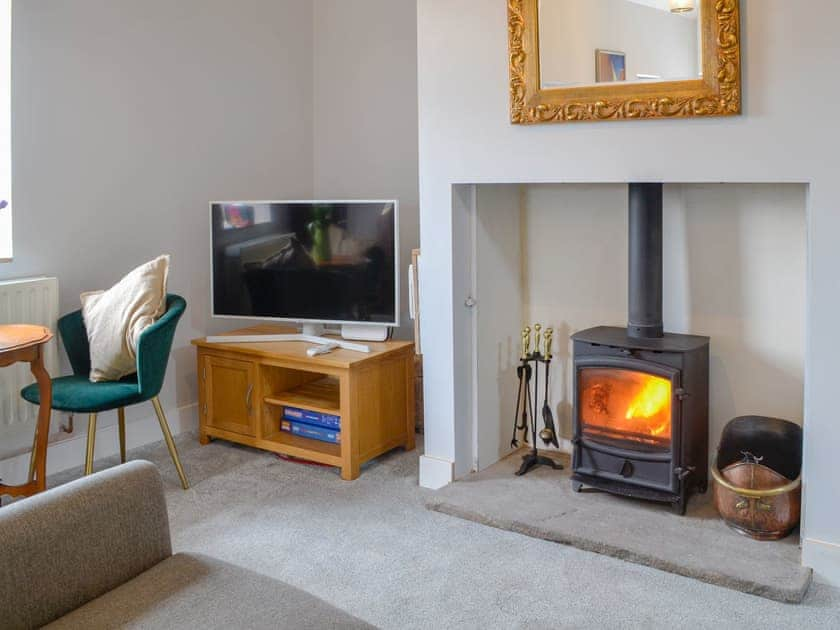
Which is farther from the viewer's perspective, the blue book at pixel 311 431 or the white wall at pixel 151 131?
the blue book at pixel 311 431

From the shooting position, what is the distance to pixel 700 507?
3.27 m

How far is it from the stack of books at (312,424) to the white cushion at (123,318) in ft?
2.48

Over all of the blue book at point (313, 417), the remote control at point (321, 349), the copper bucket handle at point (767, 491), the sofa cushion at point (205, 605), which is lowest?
the copper bucket handle at point (767, 491)

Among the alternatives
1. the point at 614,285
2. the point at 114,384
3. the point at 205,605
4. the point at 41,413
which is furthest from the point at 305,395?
the point at 205,605

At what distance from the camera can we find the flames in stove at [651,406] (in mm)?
3234

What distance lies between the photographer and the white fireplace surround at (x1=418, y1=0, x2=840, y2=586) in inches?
107

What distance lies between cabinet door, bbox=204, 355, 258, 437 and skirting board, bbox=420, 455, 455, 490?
2.82 feet

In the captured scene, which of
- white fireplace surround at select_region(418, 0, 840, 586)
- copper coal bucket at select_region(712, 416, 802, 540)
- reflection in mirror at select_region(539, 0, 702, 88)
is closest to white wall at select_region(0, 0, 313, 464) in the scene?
white fireplace surround at select_region(418, 0, 840, 586)

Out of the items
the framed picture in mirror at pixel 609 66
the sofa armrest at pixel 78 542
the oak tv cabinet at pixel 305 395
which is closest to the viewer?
the sofa armrest at pixel 78 542

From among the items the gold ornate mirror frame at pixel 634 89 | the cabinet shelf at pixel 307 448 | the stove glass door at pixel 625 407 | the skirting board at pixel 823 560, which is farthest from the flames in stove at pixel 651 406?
the cabinet shelf at pixel 307 448

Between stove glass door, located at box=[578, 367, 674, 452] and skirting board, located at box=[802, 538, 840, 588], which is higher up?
stove glass door, located at box=[578, 367, 674, 452]

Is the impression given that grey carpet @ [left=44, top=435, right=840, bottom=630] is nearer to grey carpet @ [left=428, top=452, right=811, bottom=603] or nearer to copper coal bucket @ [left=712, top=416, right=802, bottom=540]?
grey carpet @ [left=428, top=452, right=811, bottom=603]

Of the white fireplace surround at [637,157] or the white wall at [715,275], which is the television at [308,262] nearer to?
the white fireplace surround at [637,157]

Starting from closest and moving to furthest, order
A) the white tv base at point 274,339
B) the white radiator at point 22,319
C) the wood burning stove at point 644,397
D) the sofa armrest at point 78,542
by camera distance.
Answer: the sofa armrest at point 78,542 < the wood burning stove at point 644,397 < the white radiator at point 22,319 < the white tv base at point 274,339
